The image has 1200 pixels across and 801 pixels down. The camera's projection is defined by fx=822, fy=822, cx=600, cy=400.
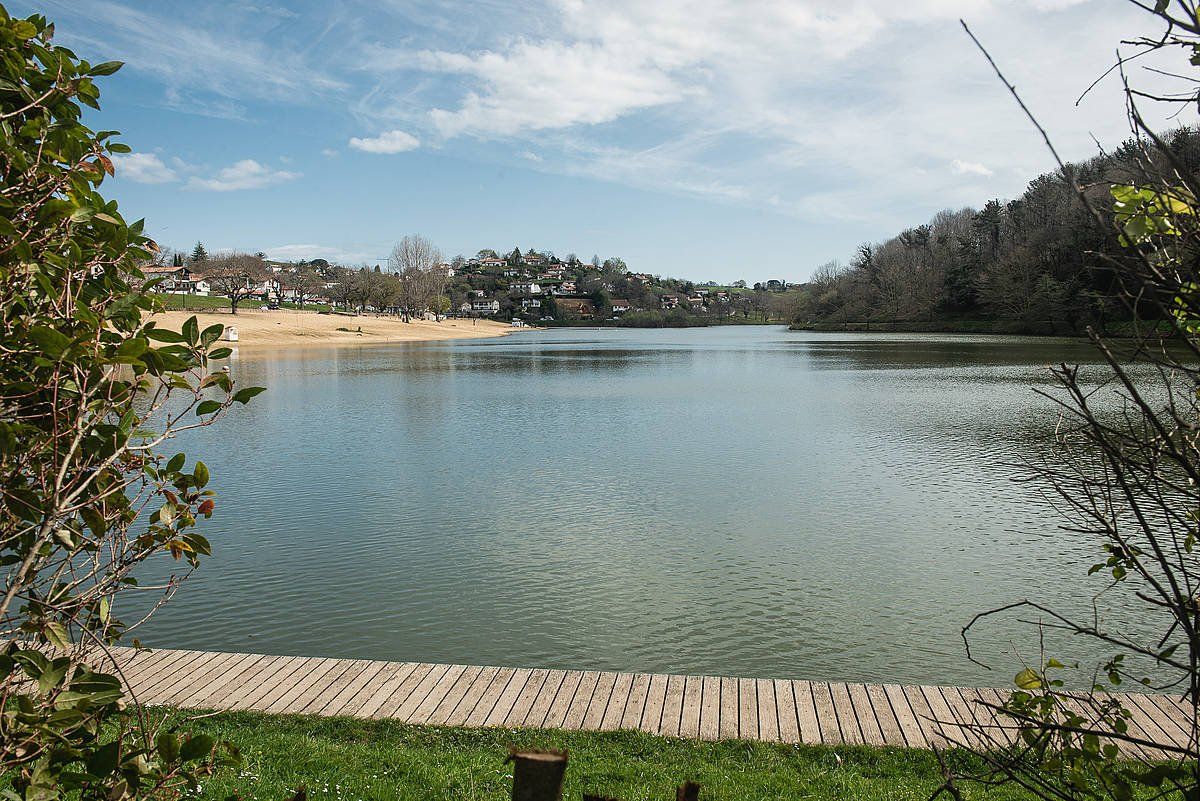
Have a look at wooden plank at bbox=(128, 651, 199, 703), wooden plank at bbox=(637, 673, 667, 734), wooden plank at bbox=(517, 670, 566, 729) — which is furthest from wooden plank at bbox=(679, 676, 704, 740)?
wooden plank at bbox=(128, 651, 199, 703)

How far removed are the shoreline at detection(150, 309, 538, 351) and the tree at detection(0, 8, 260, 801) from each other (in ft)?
185

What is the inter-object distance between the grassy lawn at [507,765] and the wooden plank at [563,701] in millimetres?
172

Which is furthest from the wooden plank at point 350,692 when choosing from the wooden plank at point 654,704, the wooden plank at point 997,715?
the wooden plank at point 997,715

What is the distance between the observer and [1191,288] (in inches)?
71.1

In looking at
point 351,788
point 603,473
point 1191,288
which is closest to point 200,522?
point 603,473

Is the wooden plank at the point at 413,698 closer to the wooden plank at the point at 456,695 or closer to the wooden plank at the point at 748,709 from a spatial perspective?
the wooden plank at the point at 456,695

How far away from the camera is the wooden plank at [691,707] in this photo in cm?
528

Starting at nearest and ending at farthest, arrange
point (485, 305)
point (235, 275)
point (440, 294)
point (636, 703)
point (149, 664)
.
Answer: point (636, 703), point (149, 664), point (235, 275), point (440, 294), point (485, 305)

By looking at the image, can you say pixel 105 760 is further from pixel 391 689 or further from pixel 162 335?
pixel 391 689

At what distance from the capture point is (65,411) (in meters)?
1.94

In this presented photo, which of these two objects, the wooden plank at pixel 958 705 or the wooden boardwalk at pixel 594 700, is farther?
the wooden boardwalk at pixel 594 700

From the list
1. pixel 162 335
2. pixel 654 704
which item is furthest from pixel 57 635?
pixel 654 704

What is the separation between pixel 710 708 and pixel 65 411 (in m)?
4.66

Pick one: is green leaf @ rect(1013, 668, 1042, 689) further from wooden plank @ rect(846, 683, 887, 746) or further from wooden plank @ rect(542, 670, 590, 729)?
wooden plank @ rect(542, 670, 590, 729)
